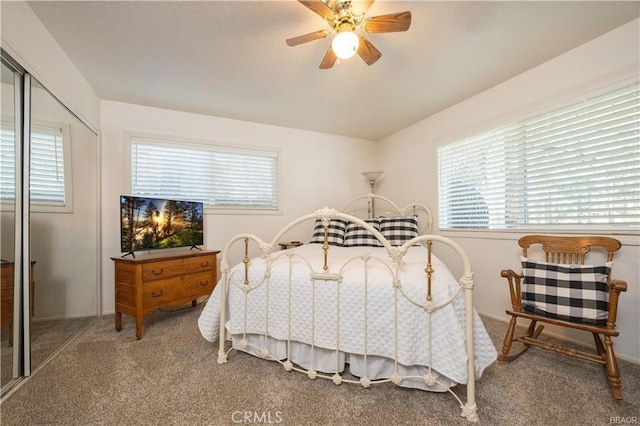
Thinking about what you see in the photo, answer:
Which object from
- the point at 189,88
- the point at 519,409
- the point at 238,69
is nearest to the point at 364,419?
the point at 519,409

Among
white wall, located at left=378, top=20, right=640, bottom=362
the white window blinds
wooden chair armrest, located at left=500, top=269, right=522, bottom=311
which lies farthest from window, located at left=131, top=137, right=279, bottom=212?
wooden chair armrest, located at left=500, top=269, right=522, bottom=311

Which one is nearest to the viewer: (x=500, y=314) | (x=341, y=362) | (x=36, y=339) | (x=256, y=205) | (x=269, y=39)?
(x=341, y=362)

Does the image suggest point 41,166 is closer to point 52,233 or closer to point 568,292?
point 52,233

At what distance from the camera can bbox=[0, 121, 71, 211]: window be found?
1.54 m

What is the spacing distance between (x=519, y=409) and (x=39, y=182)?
10.6ft

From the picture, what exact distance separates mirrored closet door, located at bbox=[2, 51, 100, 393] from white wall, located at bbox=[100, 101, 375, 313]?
20 centimetres

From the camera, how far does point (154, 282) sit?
2.33 m

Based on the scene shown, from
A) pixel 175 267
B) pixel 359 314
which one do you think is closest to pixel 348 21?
pixel 359 314

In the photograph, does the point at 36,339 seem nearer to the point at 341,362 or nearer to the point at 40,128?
the point at 40,128

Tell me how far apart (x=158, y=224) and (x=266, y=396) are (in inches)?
79.7

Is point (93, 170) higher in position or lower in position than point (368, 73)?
lower

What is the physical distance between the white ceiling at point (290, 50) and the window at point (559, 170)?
0.53 metres

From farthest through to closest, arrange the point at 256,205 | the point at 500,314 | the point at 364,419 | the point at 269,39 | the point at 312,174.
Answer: the point at 312,174, the point at 256,205, the point at 500,314, the point at 269,39, the point at 364,419

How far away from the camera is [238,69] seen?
7.70ft
